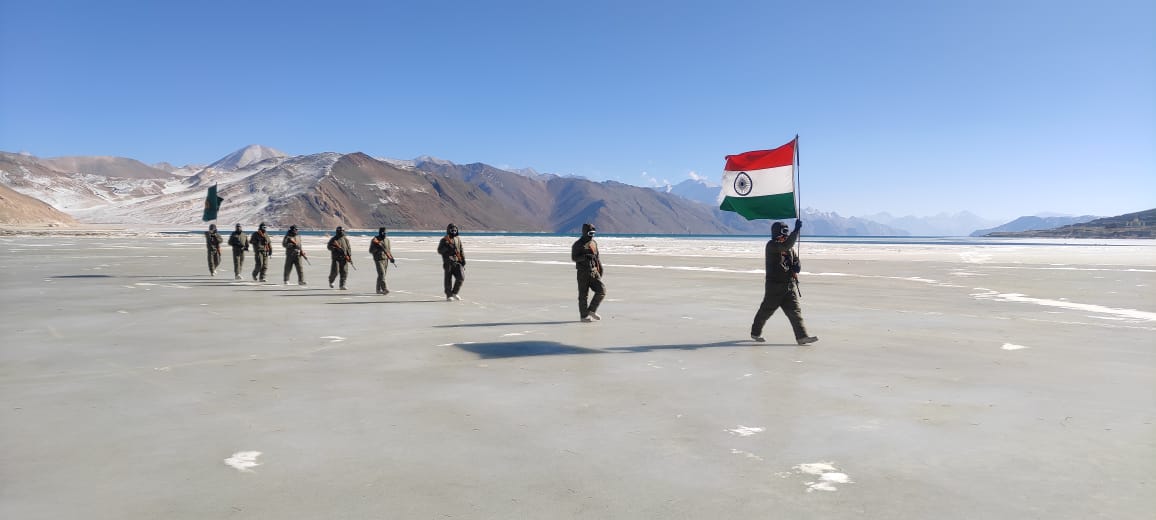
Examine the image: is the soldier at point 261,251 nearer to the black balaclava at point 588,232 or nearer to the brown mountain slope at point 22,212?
the black balaclava at point 588,232

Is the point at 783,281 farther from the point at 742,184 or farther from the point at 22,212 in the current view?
the point at 22,212

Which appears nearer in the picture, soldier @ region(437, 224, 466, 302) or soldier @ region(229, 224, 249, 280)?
soldier @ region(437, 224, 466, 302)

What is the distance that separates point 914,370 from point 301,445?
701cm

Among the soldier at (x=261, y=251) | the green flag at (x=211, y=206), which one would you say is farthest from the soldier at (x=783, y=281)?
the green flag at (x=211, y=206)

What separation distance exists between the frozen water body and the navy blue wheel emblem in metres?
2.58

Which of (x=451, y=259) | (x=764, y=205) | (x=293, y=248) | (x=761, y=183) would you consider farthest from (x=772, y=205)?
(x=293, y=248)

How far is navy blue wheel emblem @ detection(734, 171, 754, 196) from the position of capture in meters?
12.8

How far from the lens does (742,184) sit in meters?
12.8

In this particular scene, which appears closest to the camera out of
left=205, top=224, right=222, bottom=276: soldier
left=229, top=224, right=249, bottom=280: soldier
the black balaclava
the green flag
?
the black balaclava

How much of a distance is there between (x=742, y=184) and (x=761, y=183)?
377 millimetres

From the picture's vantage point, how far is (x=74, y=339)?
1083cm

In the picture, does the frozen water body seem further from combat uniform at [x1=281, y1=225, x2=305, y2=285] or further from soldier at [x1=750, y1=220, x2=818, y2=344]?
combat uniform at [x1=281, y1=225, x2=305, y2=285]

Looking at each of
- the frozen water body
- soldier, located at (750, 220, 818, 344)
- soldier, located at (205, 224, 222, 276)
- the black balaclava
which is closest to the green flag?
soldier, located at (205, 224, 222, 276)

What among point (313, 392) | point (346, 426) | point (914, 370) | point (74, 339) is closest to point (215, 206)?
point (74, 339)
